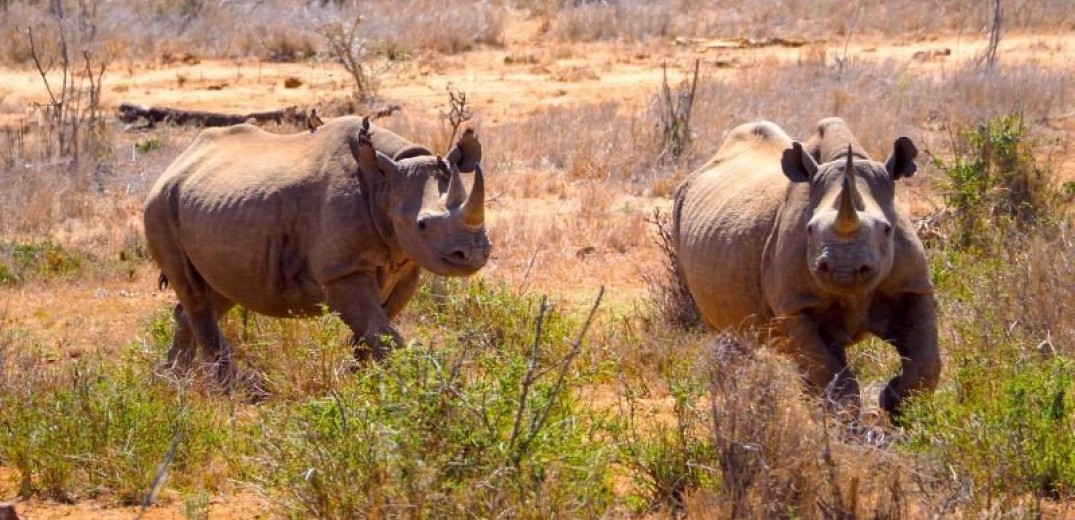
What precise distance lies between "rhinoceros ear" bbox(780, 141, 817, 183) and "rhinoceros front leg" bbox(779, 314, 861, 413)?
0.62 meters

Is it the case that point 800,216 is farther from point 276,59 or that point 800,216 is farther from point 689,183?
point 276,59

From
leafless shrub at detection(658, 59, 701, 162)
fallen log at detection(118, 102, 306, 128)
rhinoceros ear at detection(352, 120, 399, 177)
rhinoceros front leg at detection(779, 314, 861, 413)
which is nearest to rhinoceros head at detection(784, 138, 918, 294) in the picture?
rhinoceros front leg at detection(779, 314, 861, 413)

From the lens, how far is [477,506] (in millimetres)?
5809

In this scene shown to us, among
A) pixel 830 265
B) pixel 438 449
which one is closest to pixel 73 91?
pixel 830 265

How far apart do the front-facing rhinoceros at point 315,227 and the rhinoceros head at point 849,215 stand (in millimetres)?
1680

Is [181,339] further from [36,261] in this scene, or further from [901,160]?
[901,160]

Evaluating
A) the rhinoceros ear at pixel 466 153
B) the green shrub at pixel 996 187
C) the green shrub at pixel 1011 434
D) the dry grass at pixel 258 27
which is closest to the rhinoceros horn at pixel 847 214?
the green shrub at pixel 1011 434

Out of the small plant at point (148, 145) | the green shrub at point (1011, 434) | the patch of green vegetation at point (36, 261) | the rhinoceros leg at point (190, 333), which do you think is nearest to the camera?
the green shrub at point (1011, 434)

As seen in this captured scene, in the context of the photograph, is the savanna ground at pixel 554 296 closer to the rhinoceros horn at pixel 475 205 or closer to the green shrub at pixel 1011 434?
the green shrub at pixel 1011 434

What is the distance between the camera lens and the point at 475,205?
8.45 meters

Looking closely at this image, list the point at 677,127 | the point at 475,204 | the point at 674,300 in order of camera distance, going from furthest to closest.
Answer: the point at 677,127, the point at 674,300, the point at 475,204

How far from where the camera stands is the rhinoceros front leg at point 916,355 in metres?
7.37

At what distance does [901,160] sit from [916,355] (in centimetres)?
92

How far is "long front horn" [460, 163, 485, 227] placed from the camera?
8336 mm
